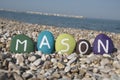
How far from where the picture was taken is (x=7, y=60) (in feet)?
22.7

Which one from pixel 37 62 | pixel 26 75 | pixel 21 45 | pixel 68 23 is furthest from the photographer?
pixel 68 23

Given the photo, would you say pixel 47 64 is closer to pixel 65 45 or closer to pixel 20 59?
pixel 20 59

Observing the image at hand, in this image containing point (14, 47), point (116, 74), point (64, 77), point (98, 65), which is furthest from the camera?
point (14, 47)

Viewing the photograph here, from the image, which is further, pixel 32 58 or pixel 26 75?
pixel 32 58

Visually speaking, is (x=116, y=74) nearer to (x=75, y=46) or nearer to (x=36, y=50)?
(x=75, y=46)

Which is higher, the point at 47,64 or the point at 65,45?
the point at 65,45

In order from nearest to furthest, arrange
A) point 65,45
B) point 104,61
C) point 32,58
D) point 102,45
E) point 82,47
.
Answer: point 32,58 < point 104,61 < point 65,45 < point 82,47 < point 102,45

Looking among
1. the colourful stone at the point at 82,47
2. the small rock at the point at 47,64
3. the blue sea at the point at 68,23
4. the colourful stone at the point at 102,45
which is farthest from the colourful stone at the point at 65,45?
the blue sea at the point at 68,23

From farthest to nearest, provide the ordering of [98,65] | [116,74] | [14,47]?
1. [14,47]
2. [98,65]
3. [116,74]

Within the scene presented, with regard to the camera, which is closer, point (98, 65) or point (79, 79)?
point (79, 79)

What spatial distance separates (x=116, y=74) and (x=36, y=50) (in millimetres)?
2778

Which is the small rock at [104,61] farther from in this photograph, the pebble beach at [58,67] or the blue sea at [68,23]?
the blue sea at [68,23]

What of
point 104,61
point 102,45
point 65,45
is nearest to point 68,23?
point 102,45

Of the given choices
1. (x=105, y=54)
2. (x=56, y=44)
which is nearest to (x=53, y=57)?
(x=56, y=44)
